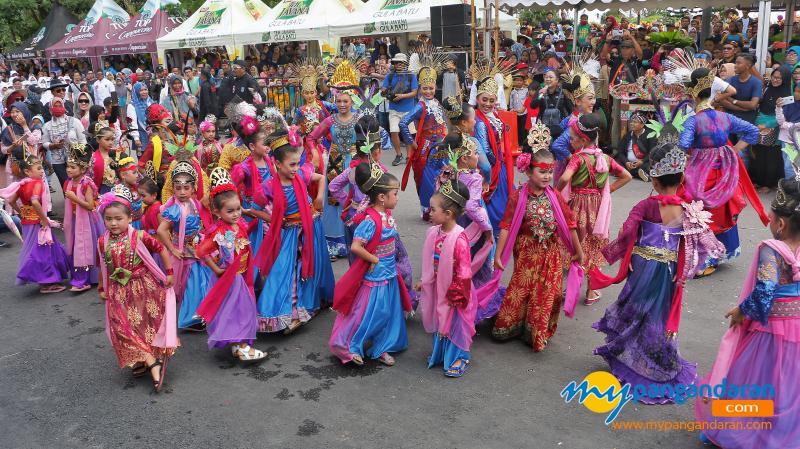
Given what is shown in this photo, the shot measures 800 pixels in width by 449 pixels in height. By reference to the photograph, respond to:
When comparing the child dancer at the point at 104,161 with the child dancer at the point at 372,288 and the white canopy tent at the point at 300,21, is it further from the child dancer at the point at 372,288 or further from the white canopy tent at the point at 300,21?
the white canopy tent at the point at 300,21

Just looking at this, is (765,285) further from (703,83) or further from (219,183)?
(219,183)

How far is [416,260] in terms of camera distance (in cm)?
752

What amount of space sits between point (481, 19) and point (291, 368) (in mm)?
10156

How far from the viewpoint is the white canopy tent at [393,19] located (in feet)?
51.5

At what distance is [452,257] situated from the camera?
15.2ft

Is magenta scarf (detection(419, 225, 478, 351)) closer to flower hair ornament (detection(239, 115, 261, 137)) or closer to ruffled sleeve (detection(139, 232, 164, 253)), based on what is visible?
ruffled sleeve (detection(139, 232, 164, 253))

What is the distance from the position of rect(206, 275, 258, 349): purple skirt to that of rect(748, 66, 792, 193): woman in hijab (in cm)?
789

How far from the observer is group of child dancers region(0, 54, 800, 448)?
3.68 meters

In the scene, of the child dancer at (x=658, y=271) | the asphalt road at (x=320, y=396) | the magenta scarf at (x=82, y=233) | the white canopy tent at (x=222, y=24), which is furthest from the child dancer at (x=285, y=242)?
the white canopy tent at (x=222, y=24)

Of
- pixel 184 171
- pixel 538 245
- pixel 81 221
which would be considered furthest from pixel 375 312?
pixel 81 221

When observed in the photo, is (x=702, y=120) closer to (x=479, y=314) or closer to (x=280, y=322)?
(x=479, y=314)

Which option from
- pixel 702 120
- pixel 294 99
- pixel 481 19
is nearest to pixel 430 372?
pixel 702 120

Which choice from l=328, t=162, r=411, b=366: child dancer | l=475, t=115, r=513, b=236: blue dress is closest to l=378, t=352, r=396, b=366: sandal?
l=328, t=162, r=411, b=366: child dancer

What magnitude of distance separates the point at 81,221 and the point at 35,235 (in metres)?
0.64
